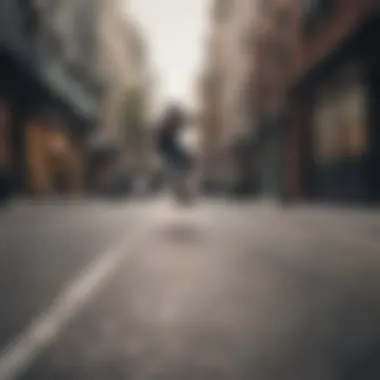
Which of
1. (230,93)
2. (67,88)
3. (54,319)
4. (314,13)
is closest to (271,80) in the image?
(67,88)

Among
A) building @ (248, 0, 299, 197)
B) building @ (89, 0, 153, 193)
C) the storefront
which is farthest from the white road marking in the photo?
building @ (89, 0, 153, 193)

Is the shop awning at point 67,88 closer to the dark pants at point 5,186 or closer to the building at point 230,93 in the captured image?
the dark pants at point 5,186

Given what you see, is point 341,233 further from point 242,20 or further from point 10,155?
point 242,20

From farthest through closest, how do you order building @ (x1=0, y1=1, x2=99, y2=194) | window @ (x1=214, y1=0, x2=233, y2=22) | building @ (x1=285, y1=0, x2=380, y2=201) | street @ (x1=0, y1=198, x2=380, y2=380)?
window @ (x1=214, y1=0, x2=233, y2=22) → building @ (x1=0, y1=1, x2=99, y2=194) → building @ (x1=285, y1=0, x2=380, y2=201) → street @ (x1=0, y1=198, x2=380, y2=380)

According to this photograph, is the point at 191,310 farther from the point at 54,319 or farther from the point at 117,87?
the point at 117,87

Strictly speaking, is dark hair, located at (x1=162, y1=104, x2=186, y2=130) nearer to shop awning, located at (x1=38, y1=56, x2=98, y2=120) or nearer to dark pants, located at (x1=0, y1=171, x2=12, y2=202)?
dark pants, located at (x1=0, y1=171, x2=12, y2=202)

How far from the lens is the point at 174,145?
17578 mm

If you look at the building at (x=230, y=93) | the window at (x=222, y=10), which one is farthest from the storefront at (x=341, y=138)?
the window at (x=222, y=10)

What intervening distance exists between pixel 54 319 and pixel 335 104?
1903cm

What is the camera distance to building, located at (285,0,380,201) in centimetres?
1920

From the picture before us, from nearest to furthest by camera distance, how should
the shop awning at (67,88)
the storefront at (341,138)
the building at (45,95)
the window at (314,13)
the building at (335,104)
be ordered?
the building at (335,104), the storefront at (341,138), the window at (314,13), the building at (45,95), the shop awning at (67,88)

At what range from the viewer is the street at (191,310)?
3.53 m

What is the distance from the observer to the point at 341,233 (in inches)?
473

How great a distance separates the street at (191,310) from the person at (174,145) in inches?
256
